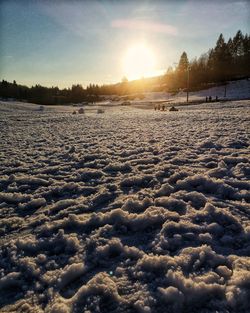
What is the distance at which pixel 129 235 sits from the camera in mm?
4309

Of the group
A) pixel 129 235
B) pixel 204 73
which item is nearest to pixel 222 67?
pixel 204 73

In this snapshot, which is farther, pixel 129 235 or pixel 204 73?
pixel 204 73

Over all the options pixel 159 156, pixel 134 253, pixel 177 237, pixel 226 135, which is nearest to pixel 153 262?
pixel 134 253

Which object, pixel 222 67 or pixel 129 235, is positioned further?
pixel 222 67

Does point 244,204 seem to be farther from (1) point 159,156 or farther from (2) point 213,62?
(2) point 213,62

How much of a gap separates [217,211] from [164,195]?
1.24 metres

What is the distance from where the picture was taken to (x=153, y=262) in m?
3.55

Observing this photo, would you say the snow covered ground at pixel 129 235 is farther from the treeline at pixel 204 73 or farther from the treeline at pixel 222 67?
the treeline at pixel 222 67

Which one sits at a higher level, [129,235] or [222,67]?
[222,67]

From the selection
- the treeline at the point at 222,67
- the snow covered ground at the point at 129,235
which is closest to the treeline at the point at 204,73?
the treeline at the point at 222,67

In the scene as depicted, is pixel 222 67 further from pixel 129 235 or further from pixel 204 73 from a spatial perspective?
pixel 129 235

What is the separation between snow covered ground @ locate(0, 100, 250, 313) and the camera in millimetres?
3061

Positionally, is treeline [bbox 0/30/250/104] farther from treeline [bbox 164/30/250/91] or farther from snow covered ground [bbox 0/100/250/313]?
snow covered ground [bbox 0/100/250/313]

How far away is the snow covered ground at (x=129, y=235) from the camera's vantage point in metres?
3.06
